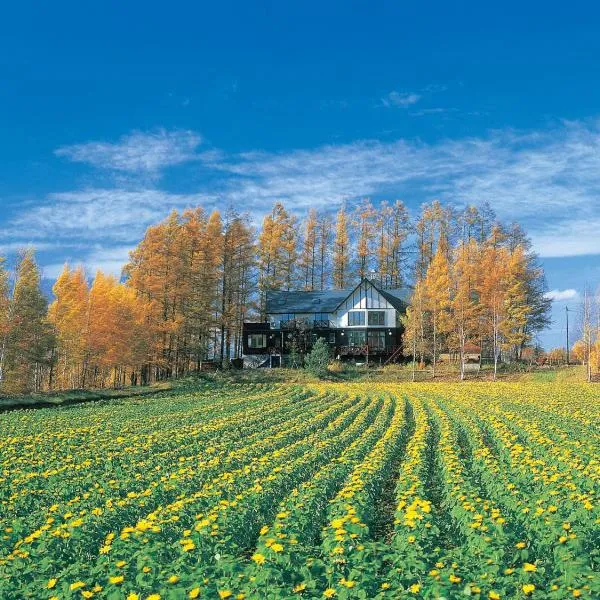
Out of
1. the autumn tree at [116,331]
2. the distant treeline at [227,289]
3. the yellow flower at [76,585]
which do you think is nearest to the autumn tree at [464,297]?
the distant treeline at [227,289]

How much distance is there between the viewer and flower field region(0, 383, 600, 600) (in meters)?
5.57

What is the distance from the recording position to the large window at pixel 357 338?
56406 millimetres

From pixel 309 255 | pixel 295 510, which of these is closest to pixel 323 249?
pixel 309 255

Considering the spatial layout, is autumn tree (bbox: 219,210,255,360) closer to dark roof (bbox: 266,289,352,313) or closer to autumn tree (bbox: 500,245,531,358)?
dark roof (bbox: 266,289,352,313)

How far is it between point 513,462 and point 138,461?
26.4 feet

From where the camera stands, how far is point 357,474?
10.9 metres

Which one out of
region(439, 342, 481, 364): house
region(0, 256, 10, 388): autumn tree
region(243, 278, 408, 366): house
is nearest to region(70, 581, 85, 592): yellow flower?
region(0, 256, 10, 388): autumn tree

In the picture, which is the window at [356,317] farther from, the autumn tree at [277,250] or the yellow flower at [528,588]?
the yellow flower at [528,588]

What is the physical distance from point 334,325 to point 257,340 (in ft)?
24.6

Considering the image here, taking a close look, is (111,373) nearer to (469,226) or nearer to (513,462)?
(469,226)

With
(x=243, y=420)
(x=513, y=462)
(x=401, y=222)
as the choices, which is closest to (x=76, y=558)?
(x=513, y=462)

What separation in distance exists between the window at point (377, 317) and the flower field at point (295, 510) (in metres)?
34.7

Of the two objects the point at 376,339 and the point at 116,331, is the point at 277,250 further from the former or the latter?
the point at 116,331

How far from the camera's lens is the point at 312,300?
5728 centimetres
